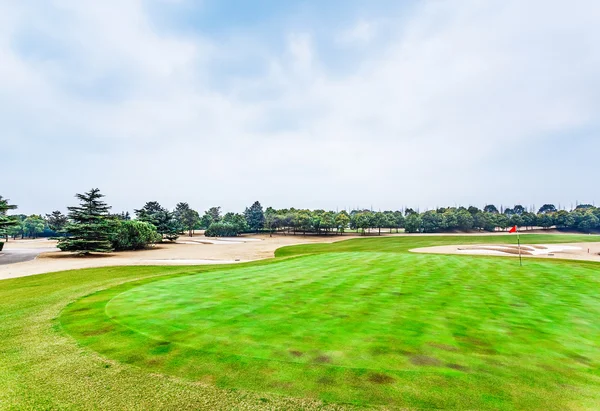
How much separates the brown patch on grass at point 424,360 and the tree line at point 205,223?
4333 centimetres

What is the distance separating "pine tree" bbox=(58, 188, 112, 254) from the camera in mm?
37875

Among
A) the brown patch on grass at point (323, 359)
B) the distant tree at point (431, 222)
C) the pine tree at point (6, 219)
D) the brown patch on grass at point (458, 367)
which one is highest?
the pine tree at point (6, 219)

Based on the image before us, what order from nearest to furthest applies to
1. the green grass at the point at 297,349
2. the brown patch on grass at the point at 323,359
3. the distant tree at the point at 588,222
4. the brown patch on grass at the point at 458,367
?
the green grass at the point at 297,349, the brown patch on grass at the point at 458,367, the brown patch on grass at the point at 323,359, the distant tree at the point at 588,222

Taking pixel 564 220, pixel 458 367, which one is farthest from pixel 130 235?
pixel 564 220

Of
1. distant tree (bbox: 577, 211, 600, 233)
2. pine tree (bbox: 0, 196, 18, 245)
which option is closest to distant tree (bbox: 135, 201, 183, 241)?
pine tree (bbox: 0, 196, 18, 245)

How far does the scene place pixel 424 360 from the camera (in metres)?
6.49

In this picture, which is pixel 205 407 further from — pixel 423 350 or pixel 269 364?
pixel 423 350

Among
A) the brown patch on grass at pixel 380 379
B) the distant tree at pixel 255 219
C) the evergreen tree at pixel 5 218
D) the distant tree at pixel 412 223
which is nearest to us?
the brown patch on grass at pixel 380 379

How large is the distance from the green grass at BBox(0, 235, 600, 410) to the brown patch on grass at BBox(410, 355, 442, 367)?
5cm

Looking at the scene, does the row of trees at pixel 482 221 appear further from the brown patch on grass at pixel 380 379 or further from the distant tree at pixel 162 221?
the brown patch on grass at pixel 380 379

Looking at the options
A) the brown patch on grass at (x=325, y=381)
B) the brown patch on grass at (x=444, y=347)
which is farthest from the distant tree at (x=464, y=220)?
the brown patch on grass at (x=325, y=381)

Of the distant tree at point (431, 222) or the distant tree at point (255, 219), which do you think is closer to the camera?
the distant tree at point (431, 222)

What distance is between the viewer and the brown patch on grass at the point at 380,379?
5.61m

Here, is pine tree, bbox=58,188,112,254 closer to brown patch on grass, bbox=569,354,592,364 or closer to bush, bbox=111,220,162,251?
bush, bbox=111,220,162,251
